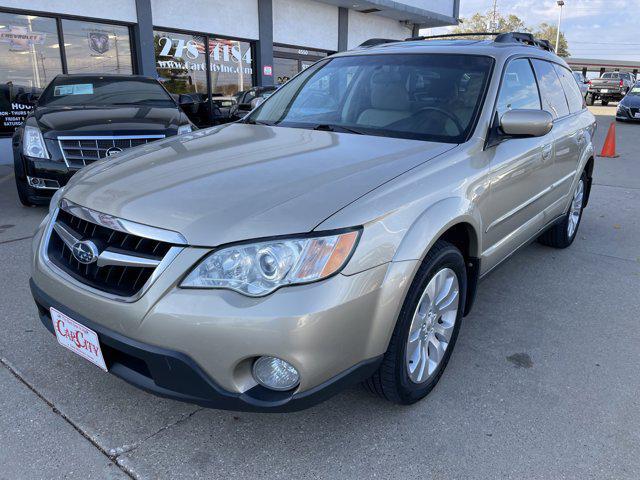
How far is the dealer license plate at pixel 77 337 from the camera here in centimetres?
205

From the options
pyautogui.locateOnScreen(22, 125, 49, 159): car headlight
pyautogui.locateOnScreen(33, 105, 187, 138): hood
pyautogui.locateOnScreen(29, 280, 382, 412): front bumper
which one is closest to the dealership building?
pyautogui.locateOnScreen(33, 105, 187, 138): hood

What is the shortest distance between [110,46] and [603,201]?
945 centimetres

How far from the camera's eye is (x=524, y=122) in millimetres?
2719

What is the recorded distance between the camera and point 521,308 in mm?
3590

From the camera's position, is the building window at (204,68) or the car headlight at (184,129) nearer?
the car headlight at (184,129)

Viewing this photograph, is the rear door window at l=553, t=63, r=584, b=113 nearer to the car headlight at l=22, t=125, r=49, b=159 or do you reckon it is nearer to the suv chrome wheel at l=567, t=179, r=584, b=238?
the suv chrome wheel at l=567, t=179, r=584, b=238

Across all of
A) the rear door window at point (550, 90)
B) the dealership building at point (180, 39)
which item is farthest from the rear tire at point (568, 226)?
the dealership building at point (180, 39)

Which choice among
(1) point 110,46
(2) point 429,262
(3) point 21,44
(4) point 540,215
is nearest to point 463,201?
(2) point 429,262

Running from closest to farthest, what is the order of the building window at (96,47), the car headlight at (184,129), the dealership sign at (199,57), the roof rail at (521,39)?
the roof rail at (521,39)
the car headlight at (184,129)
the building window at (96,47)
the dealership sign at (199,57)

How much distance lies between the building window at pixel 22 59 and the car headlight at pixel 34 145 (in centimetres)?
404

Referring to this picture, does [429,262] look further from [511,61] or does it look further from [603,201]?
[603,201]

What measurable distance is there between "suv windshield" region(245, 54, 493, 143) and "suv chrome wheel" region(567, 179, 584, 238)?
223cm

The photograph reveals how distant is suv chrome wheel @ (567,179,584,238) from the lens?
4758mm

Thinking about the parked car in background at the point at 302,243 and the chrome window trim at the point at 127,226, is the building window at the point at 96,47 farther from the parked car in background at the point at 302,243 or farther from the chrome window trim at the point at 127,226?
the chrome window trim at the point at 127,226
